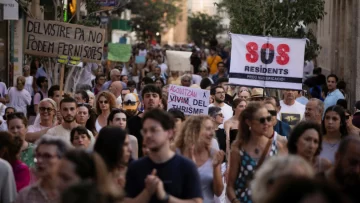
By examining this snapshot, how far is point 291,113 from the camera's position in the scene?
15.0 m

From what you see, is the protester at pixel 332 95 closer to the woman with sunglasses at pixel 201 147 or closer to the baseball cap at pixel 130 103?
the baseball cap at pixel 130 103

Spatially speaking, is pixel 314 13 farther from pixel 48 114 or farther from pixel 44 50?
pixel 48 114

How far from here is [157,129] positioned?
7430 mm

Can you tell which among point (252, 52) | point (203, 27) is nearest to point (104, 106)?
point (252, 52)

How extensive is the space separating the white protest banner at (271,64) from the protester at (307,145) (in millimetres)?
6597

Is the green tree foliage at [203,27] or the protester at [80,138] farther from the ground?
the green tree foliage at [203,27]

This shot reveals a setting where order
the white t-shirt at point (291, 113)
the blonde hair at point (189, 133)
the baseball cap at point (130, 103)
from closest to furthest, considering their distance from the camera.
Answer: the blonde hair at point (189, 133)
the baseball cap at point (130, 103)
the white t-shirt at point (291, 113)

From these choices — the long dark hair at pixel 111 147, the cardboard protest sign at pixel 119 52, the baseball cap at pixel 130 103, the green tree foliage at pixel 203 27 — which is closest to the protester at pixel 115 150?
the long dark hair at pixel 111 147

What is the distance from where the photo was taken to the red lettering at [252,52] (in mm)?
15391

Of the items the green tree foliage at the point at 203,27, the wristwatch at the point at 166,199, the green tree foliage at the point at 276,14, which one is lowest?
the wristwatch at the point at 166,199

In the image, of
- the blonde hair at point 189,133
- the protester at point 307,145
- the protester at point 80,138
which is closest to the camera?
the protester at point 307,145

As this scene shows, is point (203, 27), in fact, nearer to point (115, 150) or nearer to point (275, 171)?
point (115, 150)

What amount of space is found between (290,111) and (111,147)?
7.99 m

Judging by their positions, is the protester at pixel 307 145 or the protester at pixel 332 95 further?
the protester at pixel 332 95
